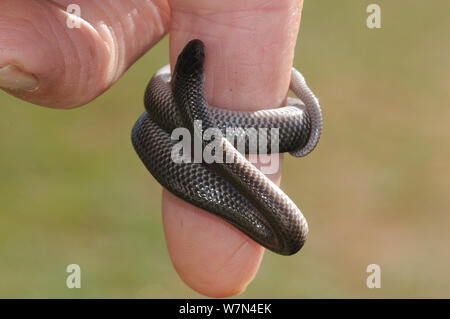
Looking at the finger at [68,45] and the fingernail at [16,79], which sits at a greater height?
the finger at [68,45]

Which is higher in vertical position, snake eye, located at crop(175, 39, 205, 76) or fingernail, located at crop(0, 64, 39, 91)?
snake eye, located at crop(175, 39, 205, 76)

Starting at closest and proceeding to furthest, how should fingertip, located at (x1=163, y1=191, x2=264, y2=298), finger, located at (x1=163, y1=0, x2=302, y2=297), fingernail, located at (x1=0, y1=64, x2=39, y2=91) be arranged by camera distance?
1. fingernail, located at (x1=0, y1=64, x2=39, y2=91)
2. finger, located at (x1=163, y1=0, x2=302, y2=297)
3. fingertip, located at (x1=163, y1=191, x2=264, y2=298)

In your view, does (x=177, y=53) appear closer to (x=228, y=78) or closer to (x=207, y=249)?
(x=228, y=78)

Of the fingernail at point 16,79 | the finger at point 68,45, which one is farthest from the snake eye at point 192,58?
the fingernail at point 16,79

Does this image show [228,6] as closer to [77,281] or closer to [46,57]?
[46,57]

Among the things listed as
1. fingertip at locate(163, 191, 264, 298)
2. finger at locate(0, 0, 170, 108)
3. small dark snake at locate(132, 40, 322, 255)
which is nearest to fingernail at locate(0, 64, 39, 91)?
finger at locate(0, 0, 170, 108)

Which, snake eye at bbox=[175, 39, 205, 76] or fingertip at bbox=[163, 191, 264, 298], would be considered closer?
snake eye at bbox=[175, 39, 205, 76]

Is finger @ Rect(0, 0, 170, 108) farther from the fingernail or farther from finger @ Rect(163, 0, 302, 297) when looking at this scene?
finger @ Rect(163, 0, 302, 297)

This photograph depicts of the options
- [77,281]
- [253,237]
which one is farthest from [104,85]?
[77,281]

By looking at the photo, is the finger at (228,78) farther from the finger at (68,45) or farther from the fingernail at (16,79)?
the fingernail at (16,79)
